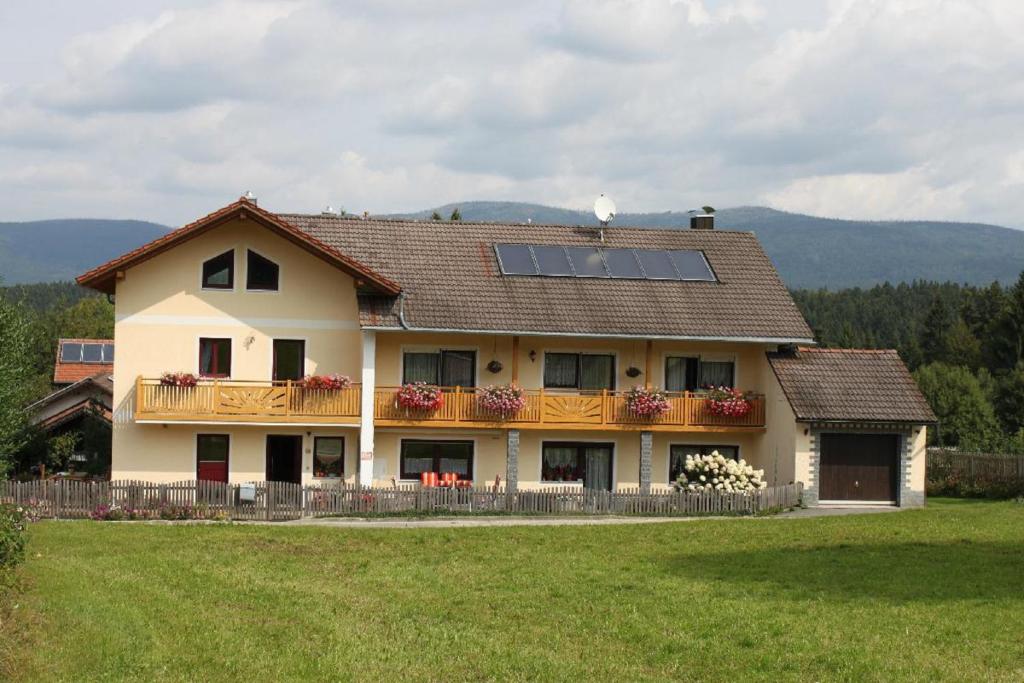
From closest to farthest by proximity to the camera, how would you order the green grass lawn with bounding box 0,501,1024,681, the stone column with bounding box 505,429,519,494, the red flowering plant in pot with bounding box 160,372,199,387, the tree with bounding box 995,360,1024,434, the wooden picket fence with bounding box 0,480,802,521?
the green grass lawn with bounding box 0,501,1024,681 → the wooden picket fence with bounding box 0,480,802,521 → the red flowering plant in pot with bounding box 160,372,199,387 → the stone column with bounding box 505,429,519,494 → the tree with bounding box 995,360,1024,434

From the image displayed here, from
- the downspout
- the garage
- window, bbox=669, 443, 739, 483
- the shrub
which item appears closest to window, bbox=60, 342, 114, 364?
the downspout

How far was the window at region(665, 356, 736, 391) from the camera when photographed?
3766cm

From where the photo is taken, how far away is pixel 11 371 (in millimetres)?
33375

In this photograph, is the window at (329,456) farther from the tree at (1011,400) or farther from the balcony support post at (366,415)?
the tree at (1011,400)

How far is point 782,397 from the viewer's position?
118 feet

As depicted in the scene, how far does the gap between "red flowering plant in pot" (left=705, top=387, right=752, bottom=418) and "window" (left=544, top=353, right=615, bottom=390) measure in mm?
2663

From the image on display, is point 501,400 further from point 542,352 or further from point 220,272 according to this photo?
point 220,272

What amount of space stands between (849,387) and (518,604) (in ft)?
60.6

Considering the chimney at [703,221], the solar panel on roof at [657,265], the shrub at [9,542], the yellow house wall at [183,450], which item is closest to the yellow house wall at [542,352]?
the solar panel on roof at [657,265]

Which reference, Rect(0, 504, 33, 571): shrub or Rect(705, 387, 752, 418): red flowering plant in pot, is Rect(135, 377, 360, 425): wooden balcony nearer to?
Rect(705, 387, 752, 418): red flowering plant in pot

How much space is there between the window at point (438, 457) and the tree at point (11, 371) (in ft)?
31.8

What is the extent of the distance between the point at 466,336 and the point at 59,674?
22676mm

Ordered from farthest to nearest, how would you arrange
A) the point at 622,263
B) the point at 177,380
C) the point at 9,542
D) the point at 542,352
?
the point at 622,263 → the point at 542,352 → the point at 177,380 → the point at 9,542

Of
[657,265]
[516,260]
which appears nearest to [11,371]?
[516,260]
